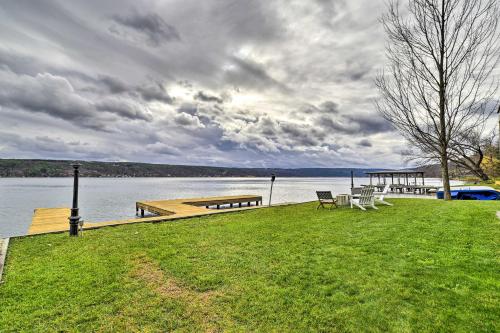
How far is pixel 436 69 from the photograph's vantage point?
1544 cm

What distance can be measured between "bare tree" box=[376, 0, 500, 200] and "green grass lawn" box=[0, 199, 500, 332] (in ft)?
31.6

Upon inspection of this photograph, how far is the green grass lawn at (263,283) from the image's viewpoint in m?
3.30

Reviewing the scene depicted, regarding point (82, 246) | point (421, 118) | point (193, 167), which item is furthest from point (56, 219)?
point (193, 167)

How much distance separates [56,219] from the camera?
11.8 meters

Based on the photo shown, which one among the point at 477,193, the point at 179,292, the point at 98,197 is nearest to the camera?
the point at 179,292

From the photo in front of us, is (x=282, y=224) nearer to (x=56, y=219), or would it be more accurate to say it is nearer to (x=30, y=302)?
(x=30, y=302)

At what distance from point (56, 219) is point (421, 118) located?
19.1m

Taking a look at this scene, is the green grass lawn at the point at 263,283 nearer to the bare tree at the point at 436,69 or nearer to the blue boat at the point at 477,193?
the bare tree at the point at 436,69

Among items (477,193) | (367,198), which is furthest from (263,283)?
(477,193)

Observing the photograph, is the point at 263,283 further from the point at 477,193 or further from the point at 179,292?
the point at 477,193

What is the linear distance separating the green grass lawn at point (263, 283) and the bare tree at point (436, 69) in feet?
31.6

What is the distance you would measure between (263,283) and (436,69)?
16.8 metres

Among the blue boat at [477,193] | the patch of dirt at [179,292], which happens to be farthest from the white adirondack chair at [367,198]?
the blue boat at [477,193]

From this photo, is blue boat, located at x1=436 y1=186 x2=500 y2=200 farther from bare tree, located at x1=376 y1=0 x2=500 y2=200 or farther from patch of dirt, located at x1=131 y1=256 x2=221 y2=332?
patch of dirt, located at x1=131 y1=256 x2=221 y2=332
